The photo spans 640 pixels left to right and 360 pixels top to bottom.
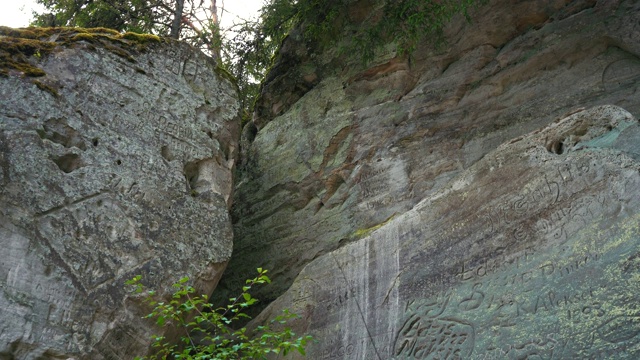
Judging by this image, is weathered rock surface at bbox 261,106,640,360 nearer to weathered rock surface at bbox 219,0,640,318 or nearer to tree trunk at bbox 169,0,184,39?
weathered rock surface at bbox 219,0,640,318

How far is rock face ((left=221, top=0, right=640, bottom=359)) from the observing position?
664 cm

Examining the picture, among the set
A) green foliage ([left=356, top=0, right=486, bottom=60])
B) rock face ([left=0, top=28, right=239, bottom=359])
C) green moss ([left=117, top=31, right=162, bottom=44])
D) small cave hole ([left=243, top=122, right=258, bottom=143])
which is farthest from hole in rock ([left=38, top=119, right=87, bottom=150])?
green foliage ([left=356, top=0, right=486, bottom=60])

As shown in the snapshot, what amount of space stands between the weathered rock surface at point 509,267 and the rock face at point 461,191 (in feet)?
0.05

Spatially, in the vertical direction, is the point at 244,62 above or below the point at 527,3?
above

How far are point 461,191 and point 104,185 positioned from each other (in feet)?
13.7

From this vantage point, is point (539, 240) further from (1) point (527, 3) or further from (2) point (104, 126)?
(2) point (104, 126)

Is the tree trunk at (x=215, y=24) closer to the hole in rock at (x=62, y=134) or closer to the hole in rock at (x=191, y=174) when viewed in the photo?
the hole in rock at (x=191, y=174)

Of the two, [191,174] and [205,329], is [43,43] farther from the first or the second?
[205,329]

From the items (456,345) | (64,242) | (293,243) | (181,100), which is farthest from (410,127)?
(64,242)

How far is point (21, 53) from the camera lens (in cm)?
910

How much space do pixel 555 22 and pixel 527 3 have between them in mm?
546

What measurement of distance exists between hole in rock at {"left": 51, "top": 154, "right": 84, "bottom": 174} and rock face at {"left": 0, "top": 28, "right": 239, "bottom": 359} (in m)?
0.02

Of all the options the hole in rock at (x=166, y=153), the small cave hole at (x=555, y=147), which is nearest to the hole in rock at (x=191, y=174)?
the hole in rock at (x=166, y=153)

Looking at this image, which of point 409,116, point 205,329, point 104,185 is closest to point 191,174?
point 104,185
